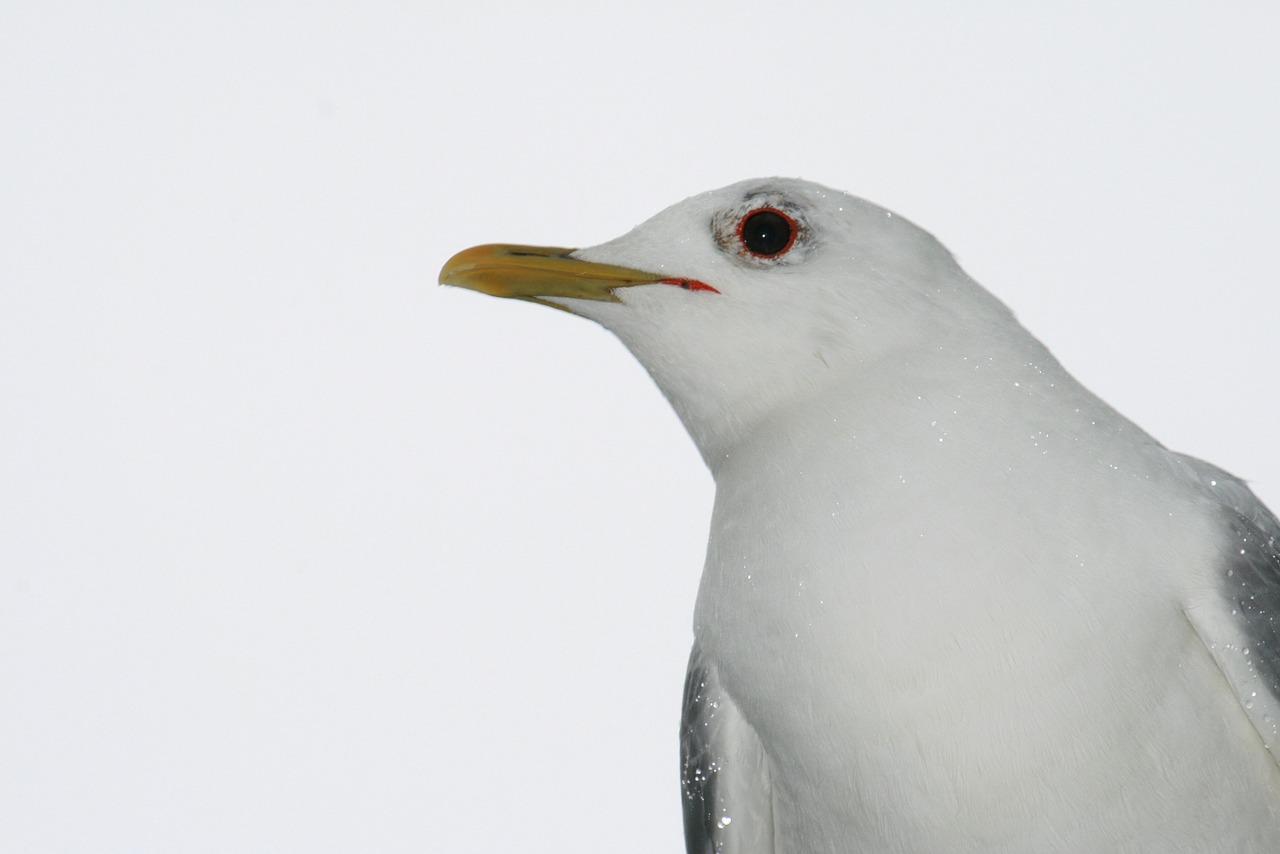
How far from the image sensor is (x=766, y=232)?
5.54 ft

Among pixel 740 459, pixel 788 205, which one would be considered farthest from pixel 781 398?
pixel 788 205

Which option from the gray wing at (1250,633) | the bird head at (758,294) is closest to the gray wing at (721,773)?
the bird head at (758,294)

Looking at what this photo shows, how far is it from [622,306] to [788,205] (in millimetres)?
279

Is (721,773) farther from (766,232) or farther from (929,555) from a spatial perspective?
(766,232)

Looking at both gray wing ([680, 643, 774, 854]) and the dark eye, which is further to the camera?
gray wing ([680, 643, 774, 854])

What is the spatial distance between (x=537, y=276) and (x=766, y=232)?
1.14ft

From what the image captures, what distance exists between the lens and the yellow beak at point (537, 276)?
176cm

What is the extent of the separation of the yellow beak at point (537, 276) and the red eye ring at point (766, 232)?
0.15 m

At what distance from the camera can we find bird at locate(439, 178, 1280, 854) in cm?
142

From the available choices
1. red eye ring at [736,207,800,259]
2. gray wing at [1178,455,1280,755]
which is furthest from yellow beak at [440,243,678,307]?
gray wing at [1178,455,1280,755]

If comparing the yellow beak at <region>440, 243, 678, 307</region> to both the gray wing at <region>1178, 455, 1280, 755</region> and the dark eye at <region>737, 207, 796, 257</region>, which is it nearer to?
the dark eye at <region>737, 207, 796, 257</region>

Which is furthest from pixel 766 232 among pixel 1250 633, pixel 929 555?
pixel 1250 633

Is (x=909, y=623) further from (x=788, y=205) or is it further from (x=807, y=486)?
(x=788, y=205)

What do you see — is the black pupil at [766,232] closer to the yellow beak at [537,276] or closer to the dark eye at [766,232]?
the dark eye at [766,232]
